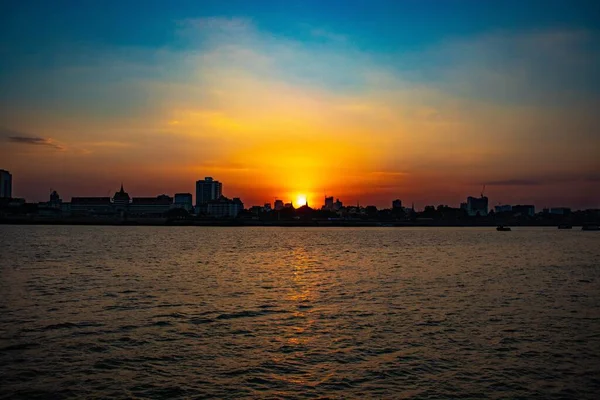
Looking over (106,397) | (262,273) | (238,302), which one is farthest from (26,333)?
(262,273)

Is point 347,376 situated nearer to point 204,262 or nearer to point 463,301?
point 463,301

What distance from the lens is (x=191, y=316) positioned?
32188mm

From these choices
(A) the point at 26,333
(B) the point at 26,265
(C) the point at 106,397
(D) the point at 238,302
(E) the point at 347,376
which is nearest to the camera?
(C) the point at 106,397

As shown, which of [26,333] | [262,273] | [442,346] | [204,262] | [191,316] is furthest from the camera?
[204,262]

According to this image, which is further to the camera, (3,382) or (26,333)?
(26,333)

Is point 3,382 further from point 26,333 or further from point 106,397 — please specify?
point 26,333

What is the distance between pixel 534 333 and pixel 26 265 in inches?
2286

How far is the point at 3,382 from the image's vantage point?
19.3 meters

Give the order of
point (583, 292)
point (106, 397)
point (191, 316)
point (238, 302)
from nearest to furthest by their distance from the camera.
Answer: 1. point (106, 397)
2. point (191, 316)
3. point (238, 302)
4. point (583, 292)

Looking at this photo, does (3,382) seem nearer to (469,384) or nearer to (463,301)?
(469,384)

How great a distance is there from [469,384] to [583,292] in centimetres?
3114

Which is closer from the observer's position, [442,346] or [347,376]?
[347,376]

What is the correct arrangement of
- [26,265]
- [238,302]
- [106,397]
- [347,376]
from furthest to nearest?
1. [26,265]
2. [238,302]
3. [347,376]
4. [106,397]

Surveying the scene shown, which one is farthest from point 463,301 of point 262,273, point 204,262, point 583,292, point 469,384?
point 204,262
